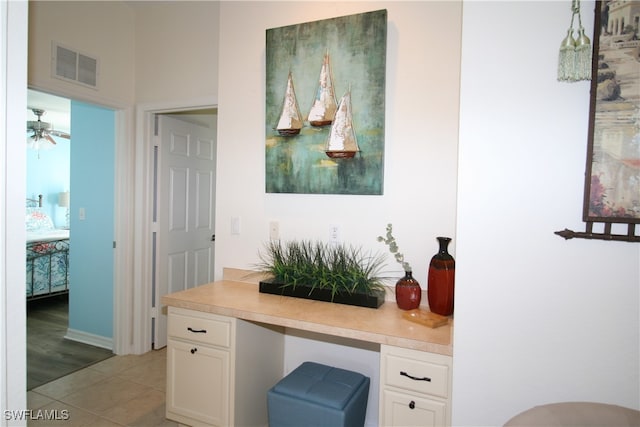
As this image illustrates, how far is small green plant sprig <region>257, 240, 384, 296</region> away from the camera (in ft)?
6.89

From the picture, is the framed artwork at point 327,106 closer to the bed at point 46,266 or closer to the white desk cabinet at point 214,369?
the white desk cabinet at point 214,369

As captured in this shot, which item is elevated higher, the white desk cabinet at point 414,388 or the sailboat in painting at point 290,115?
the sailboat in painting at point 290,115

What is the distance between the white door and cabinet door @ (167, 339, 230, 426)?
4.60 ft

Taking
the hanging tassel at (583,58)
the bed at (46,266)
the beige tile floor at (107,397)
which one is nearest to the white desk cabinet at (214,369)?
the beige tile floor at (107,397)

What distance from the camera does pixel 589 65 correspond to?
128 cm

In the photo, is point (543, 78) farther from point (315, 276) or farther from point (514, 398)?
point (315, 276)

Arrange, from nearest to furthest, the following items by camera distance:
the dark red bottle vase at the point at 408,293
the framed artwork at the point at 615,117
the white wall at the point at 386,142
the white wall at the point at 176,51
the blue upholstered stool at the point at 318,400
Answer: the framed artwork at the point at 615,117
the blue upholstered stool at the point at 318,400
the dark red bottle vase at the point at 408,293
the white wall at the point at 386,142
the white wall at the point at 176,51

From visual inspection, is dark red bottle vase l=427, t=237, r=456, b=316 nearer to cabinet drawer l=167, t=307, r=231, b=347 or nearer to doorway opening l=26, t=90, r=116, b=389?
cabinet drawer l=167, t=307, r=231, b=347

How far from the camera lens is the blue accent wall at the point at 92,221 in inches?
134

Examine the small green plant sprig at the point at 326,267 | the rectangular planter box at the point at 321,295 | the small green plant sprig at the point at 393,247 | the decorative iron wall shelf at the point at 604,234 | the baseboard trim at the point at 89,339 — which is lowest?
the baseboard trim at the point at 89,339

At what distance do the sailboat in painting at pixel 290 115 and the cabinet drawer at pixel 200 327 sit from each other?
1129 millimetres

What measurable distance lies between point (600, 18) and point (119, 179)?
130 inches

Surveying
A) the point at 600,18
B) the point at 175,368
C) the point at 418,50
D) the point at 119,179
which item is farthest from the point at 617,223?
the point at 119,179

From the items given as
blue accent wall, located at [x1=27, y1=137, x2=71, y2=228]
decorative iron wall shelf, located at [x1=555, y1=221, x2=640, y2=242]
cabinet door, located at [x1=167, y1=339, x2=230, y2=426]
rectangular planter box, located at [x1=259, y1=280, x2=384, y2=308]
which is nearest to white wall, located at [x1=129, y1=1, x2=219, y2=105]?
rectangular planter box, located at [x1=259, y1=280, x2=384, y2=308]
